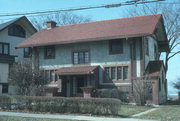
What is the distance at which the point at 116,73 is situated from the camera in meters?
26.6

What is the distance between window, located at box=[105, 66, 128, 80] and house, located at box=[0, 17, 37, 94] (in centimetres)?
1445

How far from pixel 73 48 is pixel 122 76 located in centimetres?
627

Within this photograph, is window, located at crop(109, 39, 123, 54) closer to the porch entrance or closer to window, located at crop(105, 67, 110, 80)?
window, located at crop(105, 67, 110, 80)

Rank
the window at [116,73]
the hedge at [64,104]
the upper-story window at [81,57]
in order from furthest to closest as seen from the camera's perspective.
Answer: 1. the upper-story window at [81,57]
2. the window at [116,73]
3. the hedge at [64,104]

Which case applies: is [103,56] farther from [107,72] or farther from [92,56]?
[107,72]

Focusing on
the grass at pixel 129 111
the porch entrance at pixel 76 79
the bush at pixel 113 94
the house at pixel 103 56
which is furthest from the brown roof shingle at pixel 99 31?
the grass at pixel 129 111

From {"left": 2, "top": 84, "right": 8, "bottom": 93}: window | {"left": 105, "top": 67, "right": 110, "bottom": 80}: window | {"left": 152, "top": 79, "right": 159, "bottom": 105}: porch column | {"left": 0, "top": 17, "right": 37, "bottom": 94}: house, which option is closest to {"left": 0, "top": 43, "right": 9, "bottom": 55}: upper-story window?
{"left": 0, "top": 17, "right": 37, "bottom": 94}: house

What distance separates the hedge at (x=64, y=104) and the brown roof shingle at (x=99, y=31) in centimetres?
1095

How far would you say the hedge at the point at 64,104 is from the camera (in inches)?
611

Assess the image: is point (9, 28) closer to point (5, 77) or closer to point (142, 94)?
point (5, 77)

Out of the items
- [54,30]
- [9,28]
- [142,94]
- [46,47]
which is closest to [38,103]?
[142,94]

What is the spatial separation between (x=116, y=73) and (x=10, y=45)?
18.4 m

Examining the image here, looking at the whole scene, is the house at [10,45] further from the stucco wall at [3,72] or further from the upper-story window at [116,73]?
the upper-story window at [116,73]

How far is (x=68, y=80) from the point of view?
29219 mm
